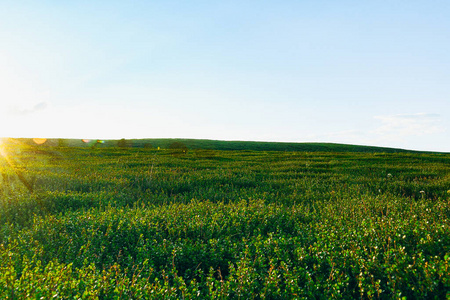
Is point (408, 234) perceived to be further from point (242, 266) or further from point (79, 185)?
point (79, 185)

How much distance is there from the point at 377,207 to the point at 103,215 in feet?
21.2

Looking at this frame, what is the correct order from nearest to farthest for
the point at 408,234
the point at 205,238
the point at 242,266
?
the point at 242,266
the point at 408,234
the point at 205,238

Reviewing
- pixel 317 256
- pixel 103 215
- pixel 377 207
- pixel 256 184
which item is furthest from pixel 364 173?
pixel 103 215

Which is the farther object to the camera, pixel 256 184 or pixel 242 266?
pixel 256 184

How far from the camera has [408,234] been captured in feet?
14.5

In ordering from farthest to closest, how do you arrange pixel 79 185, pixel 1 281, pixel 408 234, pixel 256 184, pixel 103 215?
1. pixel 256 184
2. pixel 79 185
3. pixel 103 215
4. pixel 408 234
5. pixel 1 281

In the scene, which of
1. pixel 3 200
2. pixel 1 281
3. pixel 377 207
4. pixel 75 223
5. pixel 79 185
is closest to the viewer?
pixel 1 281

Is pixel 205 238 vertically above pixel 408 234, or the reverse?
pixel 408 234

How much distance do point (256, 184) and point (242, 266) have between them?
25.1 ft

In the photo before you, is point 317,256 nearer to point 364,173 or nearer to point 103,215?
point 103,215

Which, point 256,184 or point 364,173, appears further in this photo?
point 364,173

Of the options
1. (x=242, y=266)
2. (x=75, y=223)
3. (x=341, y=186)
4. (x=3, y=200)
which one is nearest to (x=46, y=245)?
(x=75, y=223)

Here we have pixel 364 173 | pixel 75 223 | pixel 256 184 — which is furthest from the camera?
pixel 364 173

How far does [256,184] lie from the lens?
1121 centimetres
